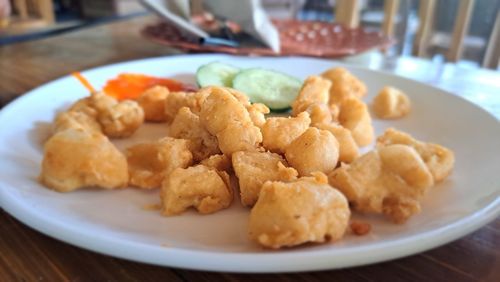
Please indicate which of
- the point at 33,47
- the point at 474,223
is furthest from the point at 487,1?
the point at 474,223

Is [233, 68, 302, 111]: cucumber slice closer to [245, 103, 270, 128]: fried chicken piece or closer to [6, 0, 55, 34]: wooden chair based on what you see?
[245, 103, 270, 128]: fried chicken piece

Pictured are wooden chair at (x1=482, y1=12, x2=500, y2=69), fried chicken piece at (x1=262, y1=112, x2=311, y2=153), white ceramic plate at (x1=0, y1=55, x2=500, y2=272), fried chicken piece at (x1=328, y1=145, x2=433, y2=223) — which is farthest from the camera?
wooden chair at (x1=482, y1=12, x2=500, y2=69)

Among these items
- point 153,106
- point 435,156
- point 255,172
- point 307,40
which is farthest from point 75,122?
point 307,40

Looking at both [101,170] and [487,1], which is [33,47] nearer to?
[101,170]

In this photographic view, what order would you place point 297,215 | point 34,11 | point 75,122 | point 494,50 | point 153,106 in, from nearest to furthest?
point 297,215, point 75,122, point 153,106, point 494,50, point 34,11

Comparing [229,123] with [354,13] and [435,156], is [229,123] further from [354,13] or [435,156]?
[354,13]

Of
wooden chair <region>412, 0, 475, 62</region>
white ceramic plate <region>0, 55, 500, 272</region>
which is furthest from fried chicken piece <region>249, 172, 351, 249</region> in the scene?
wooden chair <region>412, 0, 475, 62</region>

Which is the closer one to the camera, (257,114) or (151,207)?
(151,207)
